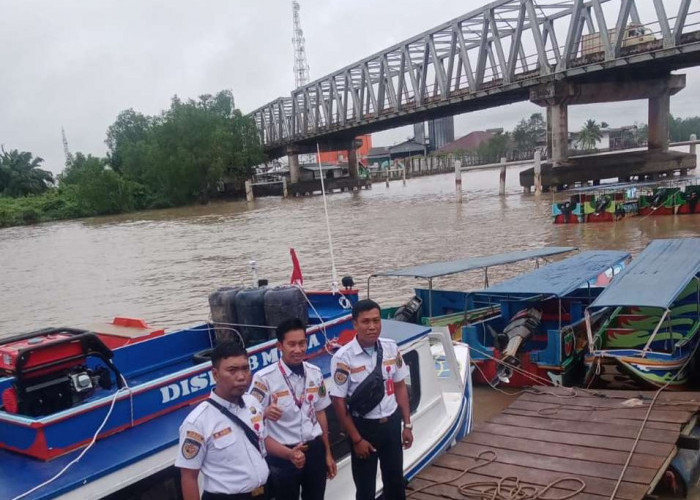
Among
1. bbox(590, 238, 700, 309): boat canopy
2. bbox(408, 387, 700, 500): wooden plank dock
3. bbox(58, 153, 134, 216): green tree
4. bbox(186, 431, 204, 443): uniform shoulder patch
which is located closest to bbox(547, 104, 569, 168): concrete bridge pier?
bbox(590, 238, 700, 309): boat canopy

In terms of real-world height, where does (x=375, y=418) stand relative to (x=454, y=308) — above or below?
above

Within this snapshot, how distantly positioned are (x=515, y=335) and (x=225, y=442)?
618 centimetres

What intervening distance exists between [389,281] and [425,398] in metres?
10.2

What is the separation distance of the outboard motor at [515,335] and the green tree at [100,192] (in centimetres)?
5894

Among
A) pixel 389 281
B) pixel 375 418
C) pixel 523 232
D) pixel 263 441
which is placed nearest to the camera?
pixel 263 441

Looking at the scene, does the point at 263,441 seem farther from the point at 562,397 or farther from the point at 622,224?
the point at 622,224

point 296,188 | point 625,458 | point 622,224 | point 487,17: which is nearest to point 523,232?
point 622,224

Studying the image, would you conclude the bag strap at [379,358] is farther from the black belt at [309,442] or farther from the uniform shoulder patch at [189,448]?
the uniform shoulder patch at [189,448]

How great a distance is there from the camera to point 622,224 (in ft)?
76.2

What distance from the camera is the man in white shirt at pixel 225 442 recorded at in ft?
8.74

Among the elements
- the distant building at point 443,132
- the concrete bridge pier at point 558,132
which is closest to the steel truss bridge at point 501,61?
the concrete bridge pier at point 558,132

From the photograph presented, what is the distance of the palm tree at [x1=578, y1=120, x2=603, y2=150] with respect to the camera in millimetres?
127688

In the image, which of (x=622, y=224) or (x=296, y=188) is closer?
(x=622, y=224)

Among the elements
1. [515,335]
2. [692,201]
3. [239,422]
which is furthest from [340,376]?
[692,201]
